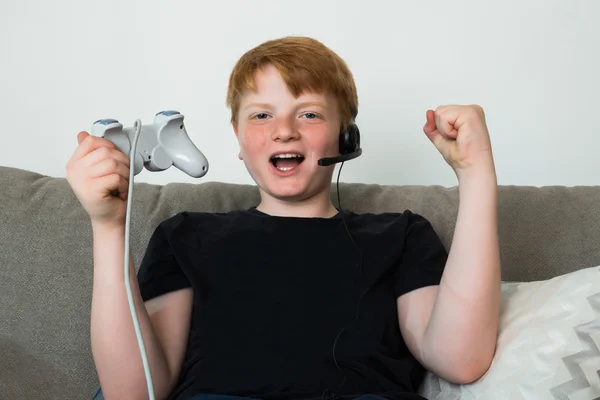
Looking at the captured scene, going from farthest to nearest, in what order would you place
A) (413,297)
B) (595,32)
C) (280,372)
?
1. (595,32)
2. (413,297)
3. (280,372)

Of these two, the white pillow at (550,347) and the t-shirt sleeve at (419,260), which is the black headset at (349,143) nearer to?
the t-shirt sleeve at (419,260)

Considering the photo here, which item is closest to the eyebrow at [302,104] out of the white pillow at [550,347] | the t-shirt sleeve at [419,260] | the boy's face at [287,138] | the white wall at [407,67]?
the boy's face at [287,138]

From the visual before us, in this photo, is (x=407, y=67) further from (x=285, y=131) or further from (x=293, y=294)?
Result: (x=293, y=294)

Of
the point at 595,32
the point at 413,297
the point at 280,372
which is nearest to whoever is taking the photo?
the point at 280,372

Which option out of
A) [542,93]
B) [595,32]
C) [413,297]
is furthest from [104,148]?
[595,32]

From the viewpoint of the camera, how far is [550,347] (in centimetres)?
111

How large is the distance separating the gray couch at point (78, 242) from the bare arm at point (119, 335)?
0.66ft

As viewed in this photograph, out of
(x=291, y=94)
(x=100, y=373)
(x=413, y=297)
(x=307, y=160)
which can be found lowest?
(x=100, y=373)

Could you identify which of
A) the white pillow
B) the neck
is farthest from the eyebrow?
the white pillow

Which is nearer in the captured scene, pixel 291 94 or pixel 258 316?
pixel 258 316

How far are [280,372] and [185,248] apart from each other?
0.30 m

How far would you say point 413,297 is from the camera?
4.44 feet

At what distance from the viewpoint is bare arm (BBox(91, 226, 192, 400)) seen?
47.6 inches

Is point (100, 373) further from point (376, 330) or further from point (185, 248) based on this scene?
point (376, 330)
